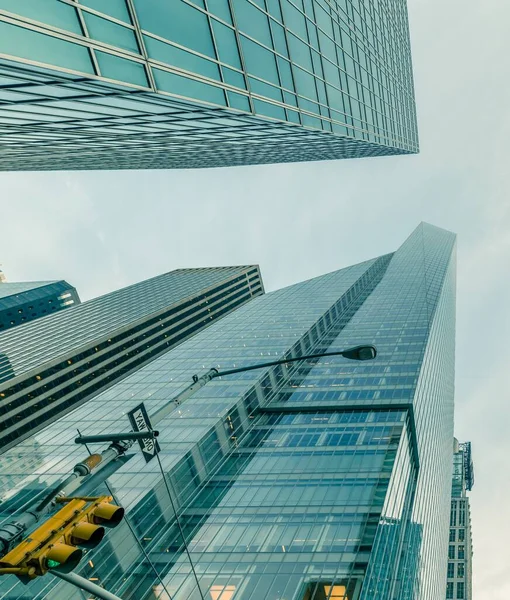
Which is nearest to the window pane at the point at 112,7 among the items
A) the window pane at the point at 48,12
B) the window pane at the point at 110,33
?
the window pane at the point at 110,33

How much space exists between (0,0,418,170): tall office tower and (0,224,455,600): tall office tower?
978cm

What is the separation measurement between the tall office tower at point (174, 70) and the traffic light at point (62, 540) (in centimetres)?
908

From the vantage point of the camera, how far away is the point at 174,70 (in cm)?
1506

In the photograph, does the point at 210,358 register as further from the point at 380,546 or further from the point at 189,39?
the point at 189,39

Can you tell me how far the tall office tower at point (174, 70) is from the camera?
1101 centimetres

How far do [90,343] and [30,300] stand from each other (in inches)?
2570

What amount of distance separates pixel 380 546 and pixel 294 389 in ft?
125

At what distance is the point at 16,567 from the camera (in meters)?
4.96

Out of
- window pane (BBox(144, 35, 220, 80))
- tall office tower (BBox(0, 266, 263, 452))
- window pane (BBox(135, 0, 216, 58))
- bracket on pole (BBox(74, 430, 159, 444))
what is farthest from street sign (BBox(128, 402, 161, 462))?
tall office tower (BBox(0, 266, 263, 452))

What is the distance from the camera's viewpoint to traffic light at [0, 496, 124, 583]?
500 centimetres

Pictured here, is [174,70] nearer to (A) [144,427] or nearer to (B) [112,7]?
(B) [112,7]

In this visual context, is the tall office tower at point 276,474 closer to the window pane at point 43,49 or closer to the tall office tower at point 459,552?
the window pane at point 43,49

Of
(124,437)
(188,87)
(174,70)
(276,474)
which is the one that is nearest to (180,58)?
(174,70)

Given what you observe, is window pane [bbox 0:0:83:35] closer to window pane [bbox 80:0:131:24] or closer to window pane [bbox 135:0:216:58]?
window pane [bbox 80:0:131:24]
